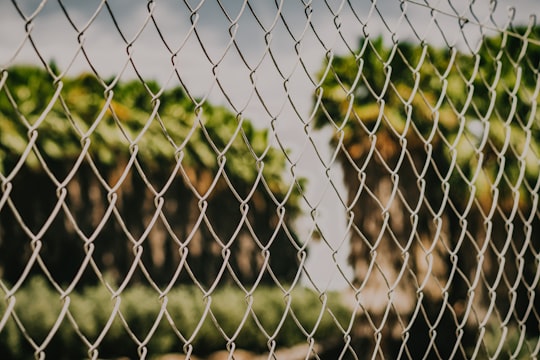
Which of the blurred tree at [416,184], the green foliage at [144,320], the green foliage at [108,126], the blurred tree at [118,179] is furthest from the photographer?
the blurred tree at [118,179]

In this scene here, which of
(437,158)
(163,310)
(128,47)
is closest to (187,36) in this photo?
(128,47)

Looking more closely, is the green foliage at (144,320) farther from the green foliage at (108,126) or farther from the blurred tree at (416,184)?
the green foliage at (108,126)

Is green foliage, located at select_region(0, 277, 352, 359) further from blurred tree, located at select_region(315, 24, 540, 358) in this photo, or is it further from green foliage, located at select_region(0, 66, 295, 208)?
green foliage, located at select_region(0, 66, 295, 208)

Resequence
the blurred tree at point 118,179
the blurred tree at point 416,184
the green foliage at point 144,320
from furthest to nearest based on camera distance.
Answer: the blurred tree at point 118,179
the blurred tree at point 416,184
the green foliage at point 144,320

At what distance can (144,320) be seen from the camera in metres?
7.56

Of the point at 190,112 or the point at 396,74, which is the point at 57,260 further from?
the point at 396,74

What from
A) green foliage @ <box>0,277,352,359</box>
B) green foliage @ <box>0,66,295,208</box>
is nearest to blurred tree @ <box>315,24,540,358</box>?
green foliage @ <box>0,277,352,359</box>

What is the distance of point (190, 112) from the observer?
10.2 metres

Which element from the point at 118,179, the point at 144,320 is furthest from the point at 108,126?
the point at 144,320

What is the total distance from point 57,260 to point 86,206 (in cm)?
97

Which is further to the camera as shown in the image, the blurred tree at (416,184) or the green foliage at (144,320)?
the blurred tree at (416,184)

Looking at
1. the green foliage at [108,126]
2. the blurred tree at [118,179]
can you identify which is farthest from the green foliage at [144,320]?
the green foliage at [108,126]

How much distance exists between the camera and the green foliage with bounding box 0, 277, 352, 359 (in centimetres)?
621

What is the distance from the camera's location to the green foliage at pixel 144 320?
6207 millimetres
